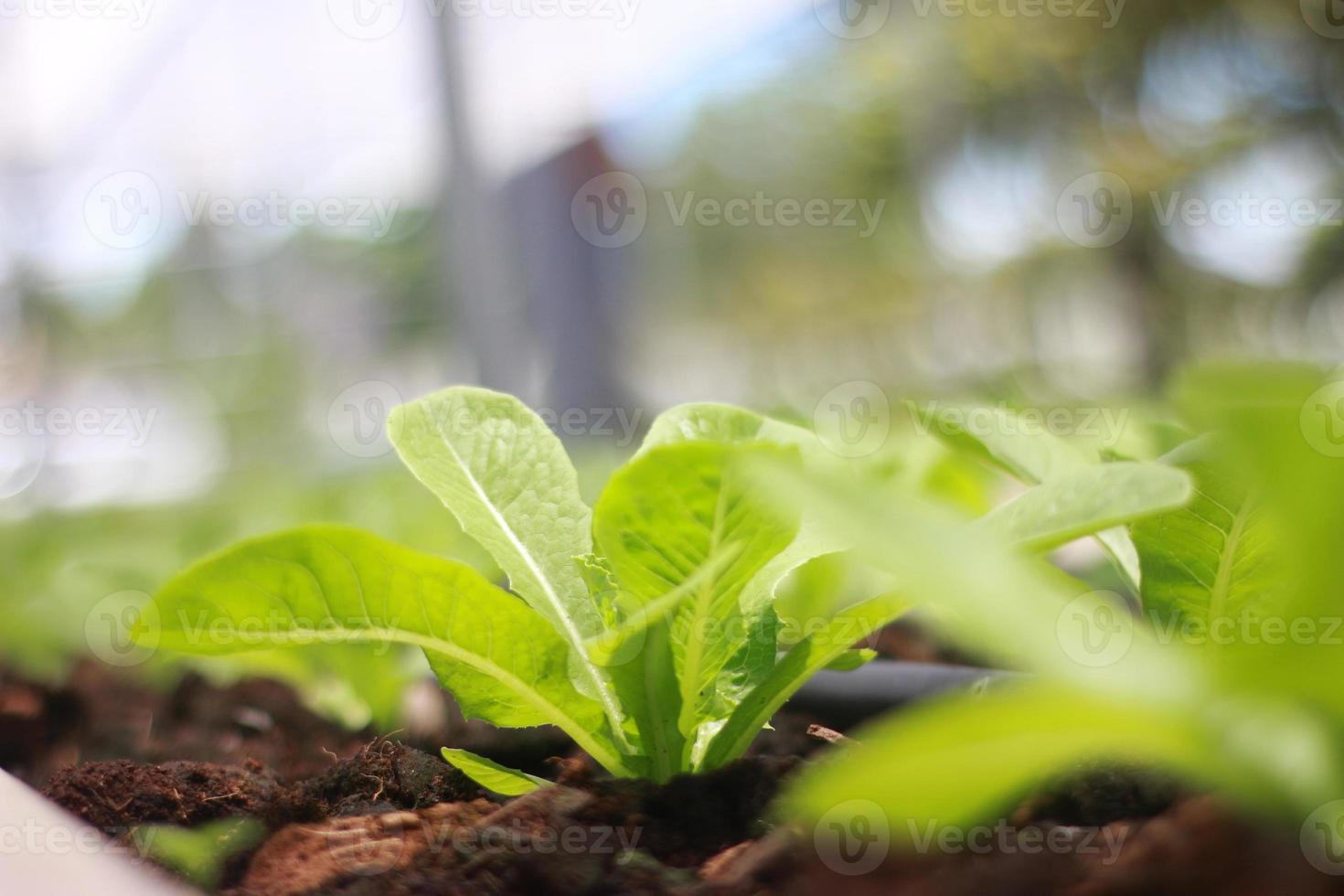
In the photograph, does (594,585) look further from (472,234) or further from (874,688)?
(472,234)

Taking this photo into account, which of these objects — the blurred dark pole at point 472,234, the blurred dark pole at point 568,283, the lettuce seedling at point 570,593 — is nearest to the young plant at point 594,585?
the lettuce seedling at point 570,593

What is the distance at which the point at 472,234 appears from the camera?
2.19m

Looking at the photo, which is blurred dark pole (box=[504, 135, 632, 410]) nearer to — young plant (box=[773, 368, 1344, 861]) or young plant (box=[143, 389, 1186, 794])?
young plant (box=[143, 389, 1186, 794])

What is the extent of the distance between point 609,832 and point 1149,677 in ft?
0.70

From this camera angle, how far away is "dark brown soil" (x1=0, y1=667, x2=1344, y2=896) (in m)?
0.27

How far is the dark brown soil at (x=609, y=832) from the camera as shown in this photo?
0.88 ft

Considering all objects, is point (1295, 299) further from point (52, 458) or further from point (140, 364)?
point (140, 364)

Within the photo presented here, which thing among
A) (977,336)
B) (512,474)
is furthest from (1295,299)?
(512,474)

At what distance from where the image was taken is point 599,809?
1.29 feet

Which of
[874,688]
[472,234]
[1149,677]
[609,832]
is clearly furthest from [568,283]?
[1149,677]

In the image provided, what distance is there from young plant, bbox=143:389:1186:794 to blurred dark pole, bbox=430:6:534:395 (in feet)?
5.59

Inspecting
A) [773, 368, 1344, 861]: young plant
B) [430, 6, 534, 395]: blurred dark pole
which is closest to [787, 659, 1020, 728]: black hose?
[773, 368, 1344, 861]: young plant

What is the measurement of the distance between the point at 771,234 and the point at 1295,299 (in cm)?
556

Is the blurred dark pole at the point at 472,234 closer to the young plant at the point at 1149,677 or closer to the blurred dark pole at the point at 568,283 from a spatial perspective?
the blurred dark pole at the point at 568,283
